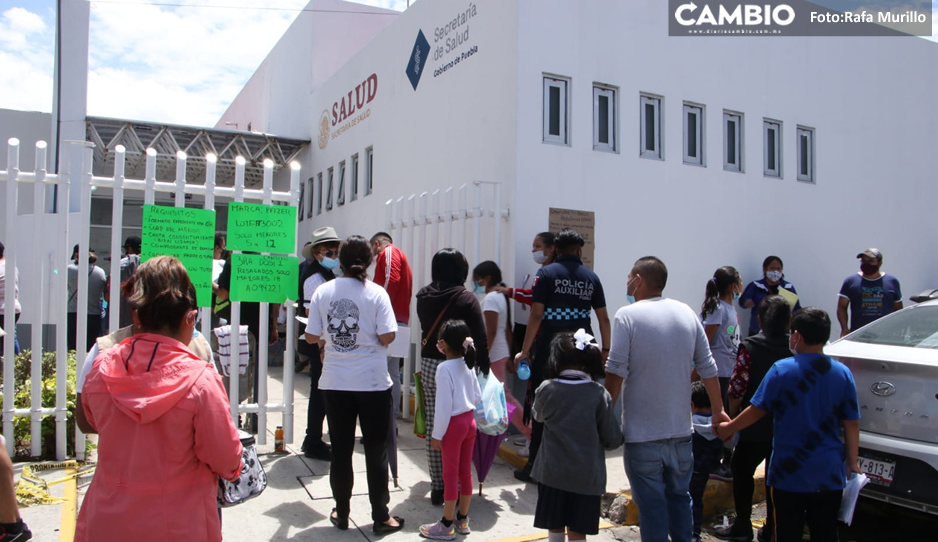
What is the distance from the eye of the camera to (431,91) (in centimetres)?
923

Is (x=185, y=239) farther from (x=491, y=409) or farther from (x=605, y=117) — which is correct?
(x=605, y=117)

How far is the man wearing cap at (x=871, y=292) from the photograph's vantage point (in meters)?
8.27

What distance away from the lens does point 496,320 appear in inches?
238

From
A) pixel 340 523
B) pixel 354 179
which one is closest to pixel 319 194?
pixel 354 179

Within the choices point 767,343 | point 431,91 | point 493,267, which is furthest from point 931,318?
point 431,91

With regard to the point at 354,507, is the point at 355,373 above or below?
above

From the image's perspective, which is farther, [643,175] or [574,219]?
[643,175]

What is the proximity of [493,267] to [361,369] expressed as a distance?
2319 millimetres

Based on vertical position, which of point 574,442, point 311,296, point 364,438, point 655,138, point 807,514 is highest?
point 655,138

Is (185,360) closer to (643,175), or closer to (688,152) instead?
(643,175)

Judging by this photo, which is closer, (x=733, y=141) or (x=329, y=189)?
(x=733, y=141)

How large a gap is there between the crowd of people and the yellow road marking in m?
0.77

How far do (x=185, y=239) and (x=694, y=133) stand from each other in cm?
613

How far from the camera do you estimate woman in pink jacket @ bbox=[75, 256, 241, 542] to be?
242 cm
